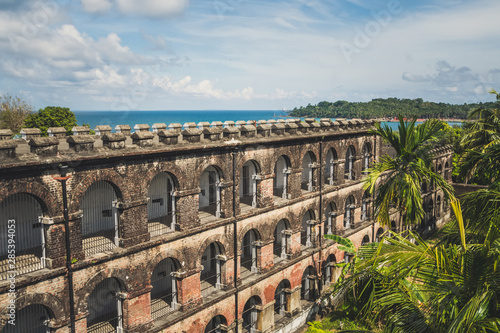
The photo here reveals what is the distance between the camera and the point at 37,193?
15297mm

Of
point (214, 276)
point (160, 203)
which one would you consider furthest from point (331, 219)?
point (160, 203)

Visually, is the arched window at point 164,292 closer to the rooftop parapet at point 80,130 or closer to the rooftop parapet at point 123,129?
the rooftop parapet at point 123,129

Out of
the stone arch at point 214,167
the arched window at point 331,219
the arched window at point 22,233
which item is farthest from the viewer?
the arched window at point 331,219

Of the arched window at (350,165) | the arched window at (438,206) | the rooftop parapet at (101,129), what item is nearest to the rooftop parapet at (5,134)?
the rooftop parapet at (101,129)

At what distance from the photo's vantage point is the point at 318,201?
30.9 meters

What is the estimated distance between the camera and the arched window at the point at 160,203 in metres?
21.8

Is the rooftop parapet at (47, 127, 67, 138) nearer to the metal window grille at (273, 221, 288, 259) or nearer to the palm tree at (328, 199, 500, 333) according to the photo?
the palm tree at (328, 199, 500, 333)

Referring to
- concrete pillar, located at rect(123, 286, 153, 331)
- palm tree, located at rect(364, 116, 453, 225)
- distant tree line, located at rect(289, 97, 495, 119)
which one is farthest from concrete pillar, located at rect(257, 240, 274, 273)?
distant tree line, located at rect(289, 97, 495, 119)

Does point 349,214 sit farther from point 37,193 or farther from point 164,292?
point 37,193

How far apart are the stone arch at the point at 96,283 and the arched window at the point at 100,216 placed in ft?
3.62

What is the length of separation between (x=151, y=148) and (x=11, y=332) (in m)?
9.75

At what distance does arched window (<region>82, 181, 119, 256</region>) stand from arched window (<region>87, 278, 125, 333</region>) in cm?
216

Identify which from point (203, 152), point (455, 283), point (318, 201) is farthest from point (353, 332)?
point (318, 201)

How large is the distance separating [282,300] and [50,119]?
35.3 meters
